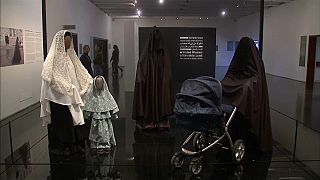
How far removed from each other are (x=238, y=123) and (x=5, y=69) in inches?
164

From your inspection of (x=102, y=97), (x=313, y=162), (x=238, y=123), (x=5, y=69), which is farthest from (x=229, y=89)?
(x=5, y=69)

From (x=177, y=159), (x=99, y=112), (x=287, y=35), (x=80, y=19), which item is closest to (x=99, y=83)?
(x=99, y=112)

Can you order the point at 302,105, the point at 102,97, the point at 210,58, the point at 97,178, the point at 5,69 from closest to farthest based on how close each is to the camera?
the point at 97,178, the point at 102,97, the point at 5,69, the point at 210,58, the point at 302,105

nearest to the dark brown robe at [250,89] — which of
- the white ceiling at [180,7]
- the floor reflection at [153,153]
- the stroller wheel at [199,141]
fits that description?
the stroller wheel at [199,141]

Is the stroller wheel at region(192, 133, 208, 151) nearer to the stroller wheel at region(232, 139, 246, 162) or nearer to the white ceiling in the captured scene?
the stroller wheel at region(232, 139, 246, 162)

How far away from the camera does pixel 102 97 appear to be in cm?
482

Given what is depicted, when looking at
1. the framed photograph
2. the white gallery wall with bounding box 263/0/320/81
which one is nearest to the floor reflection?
the framed photograph

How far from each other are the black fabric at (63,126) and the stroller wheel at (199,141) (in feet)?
5.62

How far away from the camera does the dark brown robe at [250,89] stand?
431 cm

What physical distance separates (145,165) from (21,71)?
370 cm

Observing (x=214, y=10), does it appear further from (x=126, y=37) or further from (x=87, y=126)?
(x=87, y=126)

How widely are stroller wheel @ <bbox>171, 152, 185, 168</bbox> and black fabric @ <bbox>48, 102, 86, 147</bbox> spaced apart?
1.51 meters

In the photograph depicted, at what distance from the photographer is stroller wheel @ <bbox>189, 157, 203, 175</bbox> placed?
3934 mm

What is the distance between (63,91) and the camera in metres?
4.26
